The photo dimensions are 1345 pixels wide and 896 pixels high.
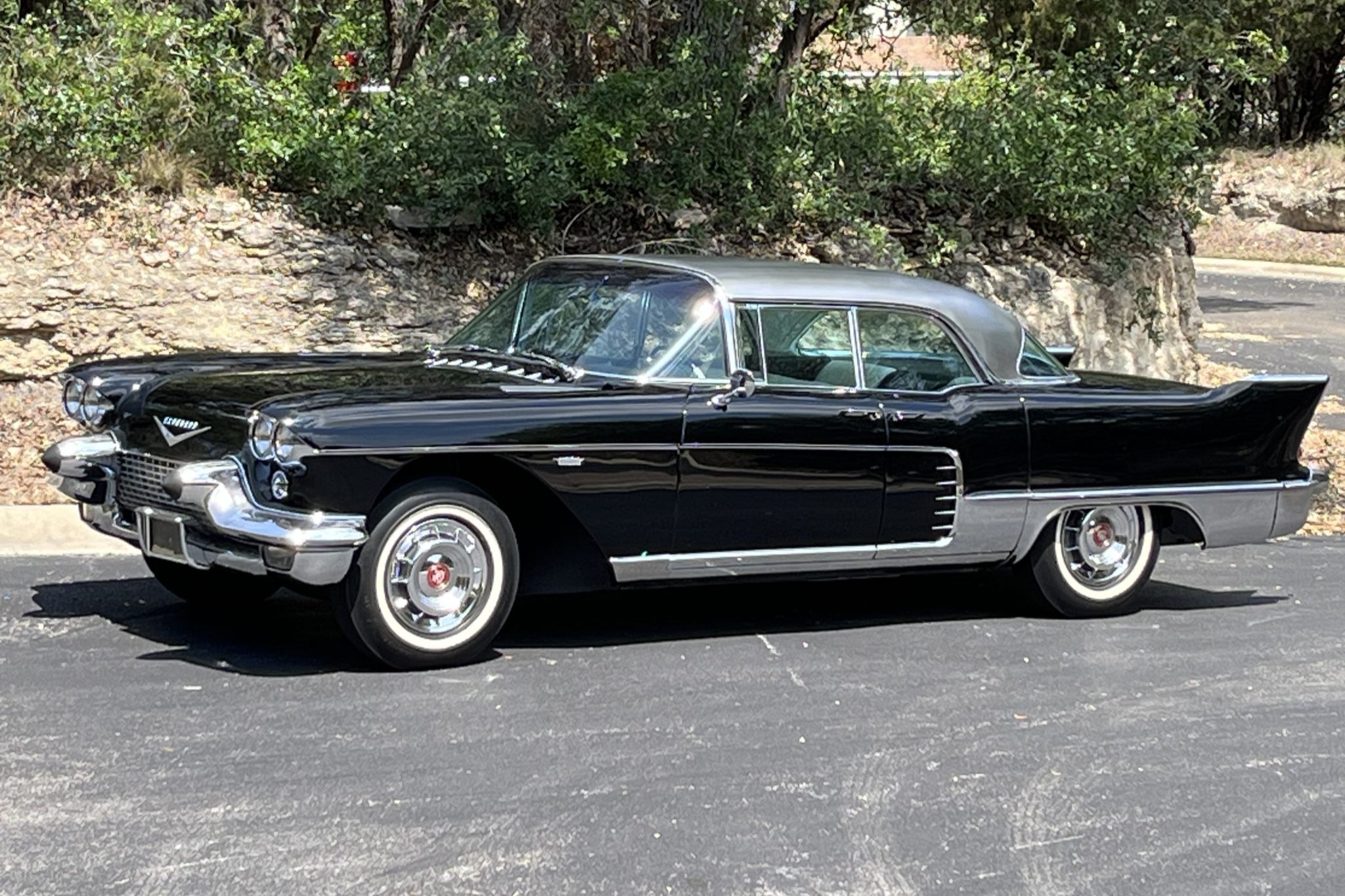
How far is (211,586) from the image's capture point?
7266 millimetres

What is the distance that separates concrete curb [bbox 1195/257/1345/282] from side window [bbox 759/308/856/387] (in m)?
23.6

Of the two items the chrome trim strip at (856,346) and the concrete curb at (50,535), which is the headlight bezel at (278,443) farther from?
the concrete curb at (50,535)

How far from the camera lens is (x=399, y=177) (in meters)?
12.5

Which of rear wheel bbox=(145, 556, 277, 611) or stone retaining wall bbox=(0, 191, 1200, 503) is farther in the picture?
stone retaining wall bbox=(0, 191, 1200, 503)

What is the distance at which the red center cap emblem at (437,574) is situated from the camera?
20.5 ft

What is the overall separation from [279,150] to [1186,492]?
7206 millimetres

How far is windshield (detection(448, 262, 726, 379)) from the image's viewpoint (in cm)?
692

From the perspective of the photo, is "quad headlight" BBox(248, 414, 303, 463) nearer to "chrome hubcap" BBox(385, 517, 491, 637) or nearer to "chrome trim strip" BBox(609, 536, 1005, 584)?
"chrome hubcap" BBox(385, 517, 491, 637)

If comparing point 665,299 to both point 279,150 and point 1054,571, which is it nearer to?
point 1054,571

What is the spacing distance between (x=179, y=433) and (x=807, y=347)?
101 inches

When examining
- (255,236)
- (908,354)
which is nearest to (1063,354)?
(908,354)

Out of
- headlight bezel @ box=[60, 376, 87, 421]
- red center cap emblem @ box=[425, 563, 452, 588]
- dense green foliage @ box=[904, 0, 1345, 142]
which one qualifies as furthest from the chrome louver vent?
dense green foliage @ box=[904, 0, 1345, 142]

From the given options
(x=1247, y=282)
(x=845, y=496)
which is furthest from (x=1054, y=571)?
(x=1247, y=282)

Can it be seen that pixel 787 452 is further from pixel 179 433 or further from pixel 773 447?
pixel 179 433
